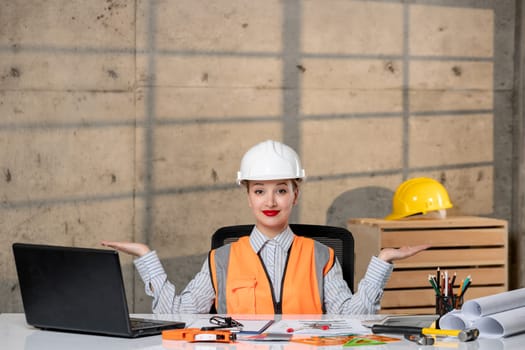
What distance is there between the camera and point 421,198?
5160 millimetres

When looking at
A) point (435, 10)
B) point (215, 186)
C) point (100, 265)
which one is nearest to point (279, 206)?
point (100, 265)

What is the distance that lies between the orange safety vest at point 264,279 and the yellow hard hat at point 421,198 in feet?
7.20

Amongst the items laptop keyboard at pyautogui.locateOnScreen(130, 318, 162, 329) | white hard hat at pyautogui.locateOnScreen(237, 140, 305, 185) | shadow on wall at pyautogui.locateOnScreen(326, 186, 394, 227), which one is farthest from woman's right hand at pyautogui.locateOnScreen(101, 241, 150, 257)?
shadow on wall at pyautogui.locateOnScreen(326, 186, 394, 227)

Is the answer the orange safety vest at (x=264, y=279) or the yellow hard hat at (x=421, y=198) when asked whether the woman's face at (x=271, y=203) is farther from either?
the yellow hard hat at (x=421, y=198)

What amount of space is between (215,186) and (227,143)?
0.92 feet

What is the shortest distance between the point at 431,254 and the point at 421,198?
13.5 inches

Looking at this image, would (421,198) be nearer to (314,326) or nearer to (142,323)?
(314,326)

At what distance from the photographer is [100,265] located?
7.49 ft

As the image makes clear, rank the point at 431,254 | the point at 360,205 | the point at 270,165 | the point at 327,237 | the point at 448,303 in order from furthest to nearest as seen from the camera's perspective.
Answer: the point at 360,205 → the point at 431,254 → the point at 327,237 → the point at 270,165 → the point at 448,303

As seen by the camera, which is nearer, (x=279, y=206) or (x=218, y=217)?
(x=279, y=206)

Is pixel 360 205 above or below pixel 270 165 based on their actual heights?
below

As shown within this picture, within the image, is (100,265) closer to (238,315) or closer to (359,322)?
(238,315)

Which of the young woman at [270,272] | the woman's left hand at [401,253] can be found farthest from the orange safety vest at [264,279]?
the woman's left hand at [401,253]

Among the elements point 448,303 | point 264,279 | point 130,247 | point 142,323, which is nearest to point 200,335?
point 142,323
